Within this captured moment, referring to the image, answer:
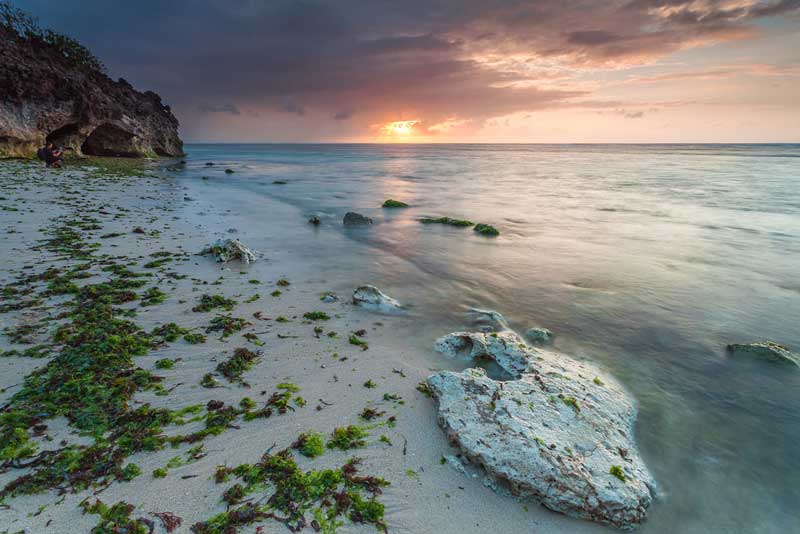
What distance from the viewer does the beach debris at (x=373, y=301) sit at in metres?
6.75

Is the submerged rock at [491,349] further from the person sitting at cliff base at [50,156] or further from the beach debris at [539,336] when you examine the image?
the person sitting at cliff base at [50,156]

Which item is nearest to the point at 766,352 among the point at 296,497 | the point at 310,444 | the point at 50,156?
the point at 310,444

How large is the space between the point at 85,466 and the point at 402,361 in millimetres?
3393

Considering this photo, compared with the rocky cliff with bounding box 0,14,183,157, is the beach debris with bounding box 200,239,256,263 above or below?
below

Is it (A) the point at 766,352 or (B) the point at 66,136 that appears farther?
(B) the point at 66,136

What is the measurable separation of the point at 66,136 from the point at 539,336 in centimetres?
3829

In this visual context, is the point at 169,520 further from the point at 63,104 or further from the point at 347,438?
the point at 63,104

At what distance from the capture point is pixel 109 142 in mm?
36312

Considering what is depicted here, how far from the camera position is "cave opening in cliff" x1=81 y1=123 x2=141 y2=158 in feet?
114

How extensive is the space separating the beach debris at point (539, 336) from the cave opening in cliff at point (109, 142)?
138 ft

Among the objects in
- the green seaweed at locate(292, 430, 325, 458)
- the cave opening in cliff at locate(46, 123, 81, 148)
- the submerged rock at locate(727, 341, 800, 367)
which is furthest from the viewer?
the cave opening in cliff at locate(46, 123, 81, 148)

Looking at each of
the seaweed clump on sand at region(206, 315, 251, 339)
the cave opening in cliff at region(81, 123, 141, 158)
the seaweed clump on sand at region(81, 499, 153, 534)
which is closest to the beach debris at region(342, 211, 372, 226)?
the seaweed clump on sand at region(206, 315, 251, 339)

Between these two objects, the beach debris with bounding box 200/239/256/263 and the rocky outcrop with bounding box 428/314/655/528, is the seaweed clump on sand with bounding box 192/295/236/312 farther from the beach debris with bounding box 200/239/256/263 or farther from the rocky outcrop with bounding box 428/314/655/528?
the rocky outcrop with bounding box 428/314/655/528

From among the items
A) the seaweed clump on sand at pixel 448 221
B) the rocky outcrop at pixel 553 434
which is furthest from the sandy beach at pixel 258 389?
the seaweed clump on sand at pixel 448 221
